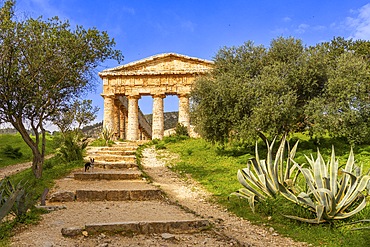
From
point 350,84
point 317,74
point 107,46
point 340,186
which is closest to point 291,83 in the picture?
point 317,74

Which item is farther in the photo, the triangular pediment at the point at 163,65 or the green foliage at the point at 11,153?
the triangular pediment at the point at 163,65

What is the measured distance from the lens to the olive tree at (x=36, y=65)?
30.6ft

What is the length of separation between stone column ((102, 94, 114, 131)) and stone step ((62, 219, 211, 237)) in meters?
23.3

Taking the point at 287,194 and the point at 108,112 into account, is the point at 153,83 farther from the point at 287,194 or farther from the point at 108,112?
the point at 287,194

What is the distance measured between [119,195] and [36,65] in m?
4.66

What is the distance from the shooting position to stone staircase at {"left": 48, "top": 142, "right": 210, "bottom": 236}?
5309 mm

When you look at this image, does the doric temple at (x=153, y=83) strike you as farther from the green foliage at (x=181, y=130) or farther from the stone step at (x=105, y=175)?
the stone step at (x=105, y=175)

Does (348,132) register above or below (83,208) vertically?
above

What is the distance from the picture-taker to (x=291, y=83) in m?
15.4

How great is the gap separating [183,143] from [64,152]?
9273 millimetres

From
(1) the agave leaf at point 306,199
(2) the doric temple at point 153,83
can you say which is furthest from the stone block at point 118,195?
(2) the doric temple at point 153,83

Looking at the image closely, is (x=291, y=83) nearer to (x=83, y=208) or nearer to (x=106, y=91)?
(x=83, y=208)

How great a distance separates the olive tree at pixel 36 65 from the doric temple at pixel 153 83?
16.9 meters

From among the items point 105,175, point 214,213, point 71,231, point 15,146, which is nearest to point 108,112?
point 15,146
